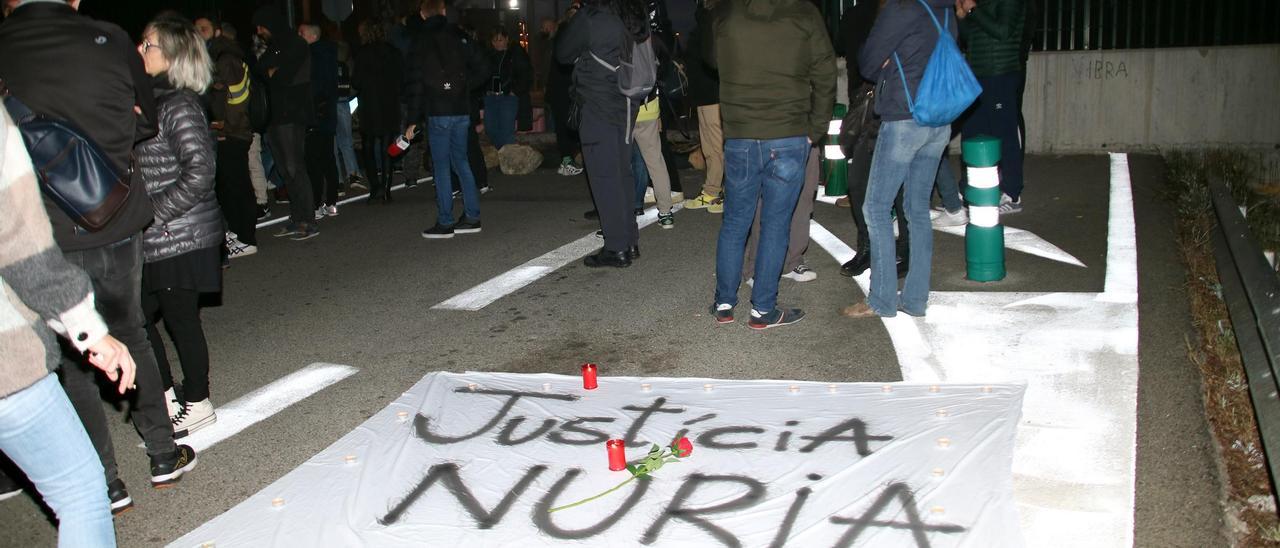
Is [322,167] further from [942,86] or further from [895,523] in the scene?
[895,523]

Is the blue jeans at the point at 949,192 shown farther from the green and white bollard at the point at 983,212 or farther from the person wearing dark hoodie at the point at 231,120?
the person wearing dark hoodie at the point at 231,120

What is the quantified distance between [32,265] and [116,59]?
166 cm

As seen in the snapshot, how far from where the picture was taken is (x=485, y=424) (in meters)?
4.85

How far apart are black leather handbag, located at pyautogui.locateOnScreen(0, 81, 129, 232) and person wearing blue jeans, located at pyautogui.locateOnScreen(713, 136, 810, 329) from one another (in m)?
3.19

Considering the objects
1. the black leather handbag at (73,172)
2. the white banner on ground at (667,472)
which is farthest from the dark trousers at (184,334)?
the black leather handbag at (73,172)

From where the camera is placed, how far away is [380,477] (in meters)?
4.30

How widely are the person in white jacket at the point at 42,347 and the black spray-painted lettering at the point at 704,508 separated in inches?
66.6

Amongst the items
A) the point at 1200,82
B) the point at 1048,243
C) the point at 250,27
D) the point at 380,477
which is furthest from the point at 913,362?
the point at 250,27

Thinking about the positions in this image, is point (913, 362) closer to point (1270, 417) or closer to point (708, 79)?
point (1270, 417)

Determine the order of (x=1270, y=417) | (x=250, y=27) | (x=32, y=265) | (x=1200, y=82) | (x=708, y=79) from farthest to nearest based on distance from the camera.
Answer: (x=250, y=27)
(x=1200, y=82)
(x=708, y=79)
(x=1270, y=417)
(x=32, y=265)

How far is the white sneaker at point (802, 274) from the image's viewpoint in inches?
290

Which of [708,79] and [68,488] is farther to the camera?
[708,79]

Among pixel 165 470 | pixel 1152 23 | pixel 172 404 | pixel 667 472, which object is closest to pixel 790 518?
pixel 667 472

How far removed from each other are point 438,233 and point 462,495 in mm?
5576
